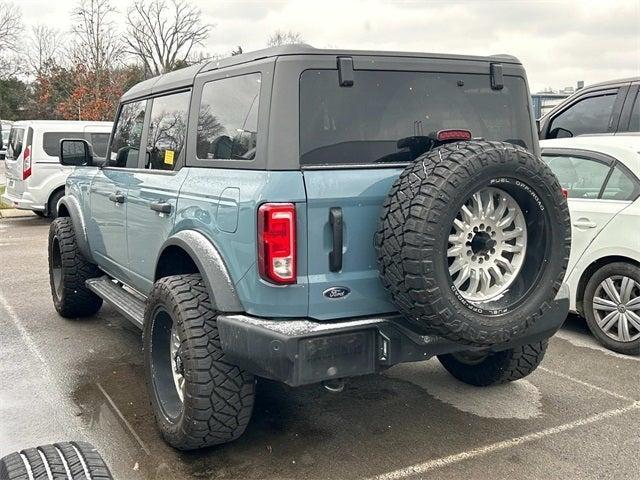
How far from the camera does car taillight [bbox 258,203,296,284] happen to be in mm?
2752

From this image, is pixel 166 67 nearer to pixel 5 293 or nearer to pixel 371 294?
pixel 5 293

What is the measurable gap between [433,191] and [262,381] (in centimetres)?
223

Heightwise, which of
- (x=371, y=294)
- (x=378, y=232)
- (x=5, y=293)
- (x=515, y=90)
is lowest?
(x=5, y=293)

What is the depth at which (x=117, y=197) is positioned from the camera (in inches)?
176

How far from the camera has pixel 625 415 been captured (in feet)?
12.4

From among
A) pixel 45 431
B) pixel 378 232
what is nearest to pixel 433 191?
pixel 378 232

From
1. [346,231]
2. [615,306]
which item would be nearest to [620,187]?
[615,306]

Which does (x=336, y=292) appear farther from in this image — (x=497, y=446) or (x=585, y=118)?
(x=585, y=118)

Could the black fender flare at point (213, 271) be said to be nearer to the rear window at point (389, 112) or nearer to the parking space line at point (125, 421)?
the rear window at point (389, 112)

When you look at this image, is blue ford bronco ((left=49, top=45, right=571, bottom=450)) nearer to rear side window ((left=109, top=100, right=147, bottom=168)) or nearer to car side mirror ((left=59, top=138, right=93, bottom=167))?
rear side window ((left=109, top=100, right=147, bottom=168))

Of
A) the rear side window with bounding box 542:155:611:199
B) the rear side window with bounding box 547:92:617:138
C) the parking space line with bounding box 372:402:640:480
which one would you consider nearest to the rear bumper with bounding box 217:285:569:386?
the parking space line with bounding box 372:402:640:480

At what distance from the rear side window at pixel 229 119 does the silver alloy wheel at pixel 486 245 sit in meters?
1.03

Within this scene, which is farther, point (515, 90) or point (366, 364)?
point (515, 90)

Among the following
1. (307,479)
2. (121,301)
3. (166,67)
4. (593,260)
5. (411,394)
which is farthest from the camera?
(166,67)
